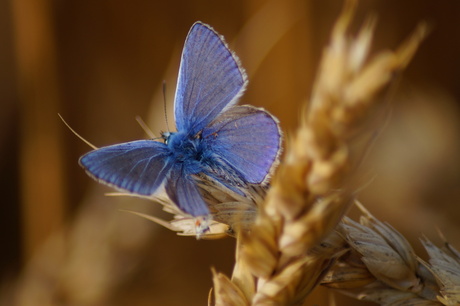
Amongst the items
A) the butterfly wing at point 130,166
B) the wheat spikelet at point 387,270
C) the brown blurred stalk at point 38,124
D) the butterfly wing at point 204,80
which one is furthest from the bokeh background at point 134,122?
the wheat spikelet at point 387,270

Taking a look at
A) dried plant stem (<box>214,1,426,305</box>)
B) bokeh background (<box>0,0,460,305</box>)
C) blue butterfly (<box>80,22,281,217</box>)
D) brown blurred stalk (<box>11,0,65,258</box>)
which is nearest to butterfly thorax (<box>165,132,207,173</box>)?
blue butterfly (<box>80,22,281,217</box>)

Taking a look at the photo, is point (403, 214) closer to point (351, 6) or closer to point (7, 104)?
point (351, 6)

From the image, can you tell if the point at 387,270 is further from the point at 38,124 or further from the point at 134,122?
the point at 134,122

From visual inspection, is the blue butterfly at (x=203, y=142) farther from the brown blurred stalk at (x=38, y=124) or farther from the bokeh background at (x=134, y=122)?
the brown blurred stalk at (x=38, y=124)

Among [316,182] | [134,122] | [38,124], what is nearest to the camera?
[316,182]

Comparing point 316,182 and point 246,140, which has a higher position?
point 316,182

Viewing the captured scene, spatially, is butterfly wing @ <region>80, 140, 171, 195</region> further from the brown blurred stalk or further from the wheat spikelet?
the brown blurred stalk

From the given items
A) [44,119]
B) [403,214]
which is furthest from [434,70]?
[44,119]

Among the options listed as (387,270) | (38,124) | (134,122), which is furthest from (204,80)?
(134,122)
